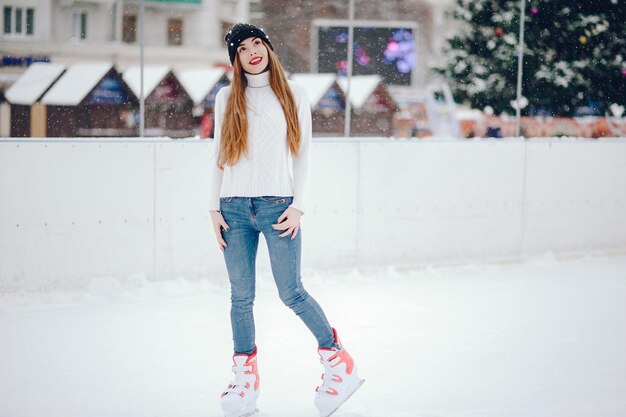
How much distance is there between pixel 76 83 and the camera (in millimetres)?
5953

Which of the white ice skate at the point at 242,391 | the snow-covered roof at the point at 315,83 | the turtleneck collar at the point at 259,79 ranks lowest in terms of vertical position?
the white ice skate at the point at 242,391

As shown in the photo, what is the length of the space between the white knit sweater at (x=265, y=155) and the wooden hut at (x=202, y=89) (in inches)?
122

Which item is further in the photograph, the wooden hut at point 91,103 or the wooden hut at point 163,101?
the wooden hut at point 163,101

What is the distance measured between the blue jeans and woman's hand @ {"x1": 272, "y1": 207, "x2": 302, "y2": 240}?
2cm

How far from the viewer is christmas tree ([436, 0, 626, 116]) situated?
7508 millimetres

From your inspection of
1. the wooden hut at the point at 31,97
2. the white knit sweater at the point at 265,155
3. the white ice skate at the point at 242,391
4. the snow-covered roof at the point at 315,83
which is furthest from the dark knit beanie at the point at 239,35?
the snow-covered roof at the point at 315,83

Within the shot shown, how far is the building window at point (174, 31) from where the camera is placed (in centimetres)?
601

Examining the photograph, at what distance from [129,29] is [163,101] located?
1.77ft

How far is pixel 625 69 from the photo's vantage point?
310 inches

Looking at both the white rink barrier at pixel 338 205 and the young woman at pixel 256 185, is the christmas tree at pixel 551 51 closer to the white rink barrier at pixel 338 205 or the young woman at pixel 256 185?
the white rink barrier at pixel 338 205

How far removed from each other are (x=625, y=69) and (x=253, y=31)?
18.3ft

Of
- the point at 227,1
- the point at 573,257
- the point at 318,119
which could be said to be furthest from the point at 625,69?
the point at 227,1

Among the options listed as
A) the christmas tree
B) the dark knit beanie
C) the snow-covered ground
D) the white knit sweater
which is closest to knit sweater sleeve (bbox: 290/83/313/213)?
the white knit sweater

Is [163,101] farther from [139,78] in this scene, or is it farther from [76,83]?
[76,83]
